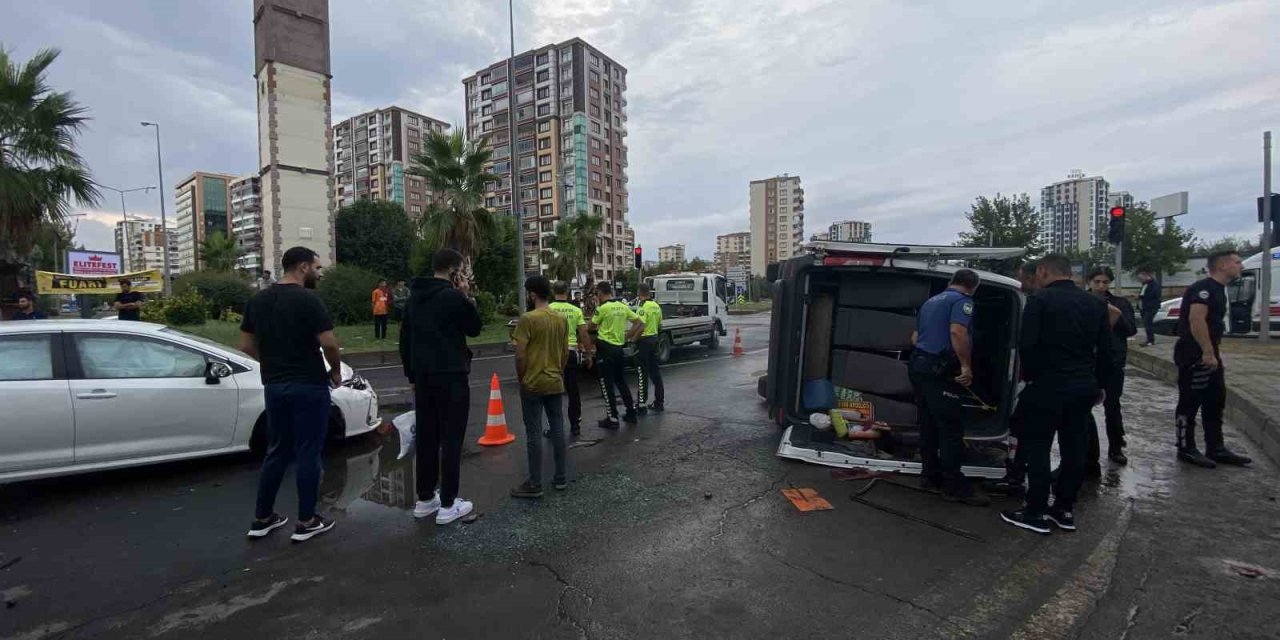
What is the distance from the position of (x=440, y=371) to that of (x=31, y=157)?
45.7ft

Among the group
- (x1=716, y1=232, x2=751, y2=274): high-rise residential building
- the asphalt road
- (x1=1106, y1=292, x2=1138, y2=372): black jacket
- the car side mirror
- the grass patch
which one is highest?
(x1=716, y1=232, x2=751, y2=274): high-rise residential building

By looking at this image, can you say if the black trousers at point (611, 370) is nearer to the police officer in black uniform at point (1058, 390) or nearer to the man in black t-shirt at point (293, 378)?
the man in black t-shirt at point (293, 378)

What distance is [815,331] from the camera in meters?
5.98

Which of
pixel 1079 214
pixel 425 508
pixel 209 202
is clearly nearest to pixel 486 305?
pixel 425 508

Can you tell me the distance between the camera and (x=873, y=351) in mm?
6461

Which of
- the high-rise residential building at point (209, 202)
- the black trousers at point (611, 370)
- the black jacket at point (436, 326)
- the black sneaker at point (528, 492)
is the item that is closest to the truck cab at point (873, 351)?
the black trousers at point (611, 370)

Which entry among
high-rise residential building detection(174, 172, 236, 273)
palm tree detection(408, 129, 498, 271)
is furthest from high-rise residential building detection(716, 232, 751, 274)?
palm tree detection(408, 129, 498, 271)

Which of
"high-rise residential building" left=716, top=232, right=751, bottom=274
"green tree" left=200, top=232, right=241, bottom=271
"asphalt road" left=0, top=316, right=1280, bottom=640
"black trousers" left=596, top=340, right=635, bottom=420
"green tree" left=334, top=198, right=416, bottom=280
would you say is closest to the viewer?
"asphalt road" left=0, top=316, right=1280, bottom=640

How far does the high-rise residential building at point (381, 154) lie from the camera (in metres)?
108

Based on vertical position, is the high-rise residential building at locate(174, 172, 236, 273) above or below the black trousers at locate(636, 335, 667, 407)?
above

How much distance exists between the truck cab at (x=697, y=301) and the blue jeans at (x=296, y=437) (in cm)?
1154

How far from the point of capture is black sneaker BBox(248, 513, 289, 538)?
3.96 m

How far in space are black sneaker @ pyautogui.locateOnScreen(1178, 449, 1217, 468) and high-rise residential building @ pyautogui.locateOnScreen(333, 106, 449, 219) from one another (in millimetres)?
111381

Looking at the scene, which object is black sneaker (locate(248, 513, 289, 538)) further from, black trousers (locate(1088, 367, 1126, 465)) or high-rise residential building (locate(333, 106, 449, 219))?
high-rise residential building (locate(333, 106, 449, 219))
